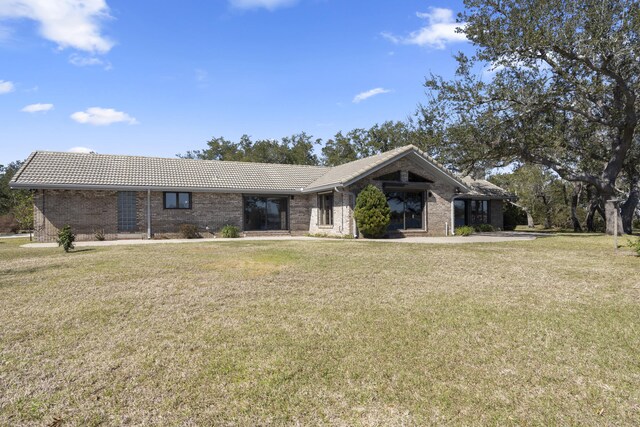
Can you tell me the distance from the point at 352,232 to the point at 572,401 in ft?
54.4

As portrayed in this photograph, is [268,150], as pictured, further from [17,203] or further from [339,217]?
[339,217]

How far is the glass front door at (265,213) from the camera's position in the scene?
23469mm

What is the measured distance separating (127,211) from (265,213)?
7.74 metres

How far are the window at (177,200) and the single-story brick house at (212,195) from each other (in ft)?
0.17

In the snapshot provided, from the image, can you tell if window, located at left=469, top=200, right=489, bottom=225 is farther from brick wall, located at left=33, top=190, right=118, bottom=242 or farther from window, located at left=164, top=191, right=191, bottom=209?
brick wall, located at left=33, top=190, right=118, bottom=242

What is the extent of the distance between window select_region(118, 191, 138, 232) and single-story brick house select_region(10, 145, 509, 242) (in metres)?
0.05

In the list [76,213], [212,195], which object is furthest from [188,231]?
[76,213]

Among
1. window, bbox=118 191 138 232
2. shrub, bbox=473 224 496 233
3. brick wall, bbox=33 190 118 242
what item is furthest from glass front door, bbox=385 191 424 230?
brick wall, bbox=33 190 118 242

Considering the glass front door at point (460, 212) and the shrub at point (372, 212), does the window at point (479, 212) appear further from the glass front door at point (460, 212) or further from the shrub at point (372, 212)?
the shrub at point (372, 212)

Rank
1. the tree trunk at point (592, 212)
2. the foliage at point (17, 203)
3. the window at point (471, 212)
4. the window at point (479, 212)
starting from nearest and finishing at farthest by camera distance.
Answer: the foliage at point (17, 203)
the window at point (471, 212)
the window at point (479, 212)
the tree trunk at point (592, 212)

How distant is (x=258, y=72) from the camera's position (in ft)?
61.8

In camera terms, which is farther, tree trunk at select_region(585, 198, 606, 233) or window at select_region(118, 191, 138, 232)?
tree trunk at select_region(585, 198, 606, 233)

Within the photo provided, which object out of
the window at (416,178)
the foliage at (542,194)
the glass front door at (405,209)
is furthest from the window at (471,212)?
the foliage at (542,194)

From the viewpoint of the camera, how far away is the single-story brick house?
1973 cm
